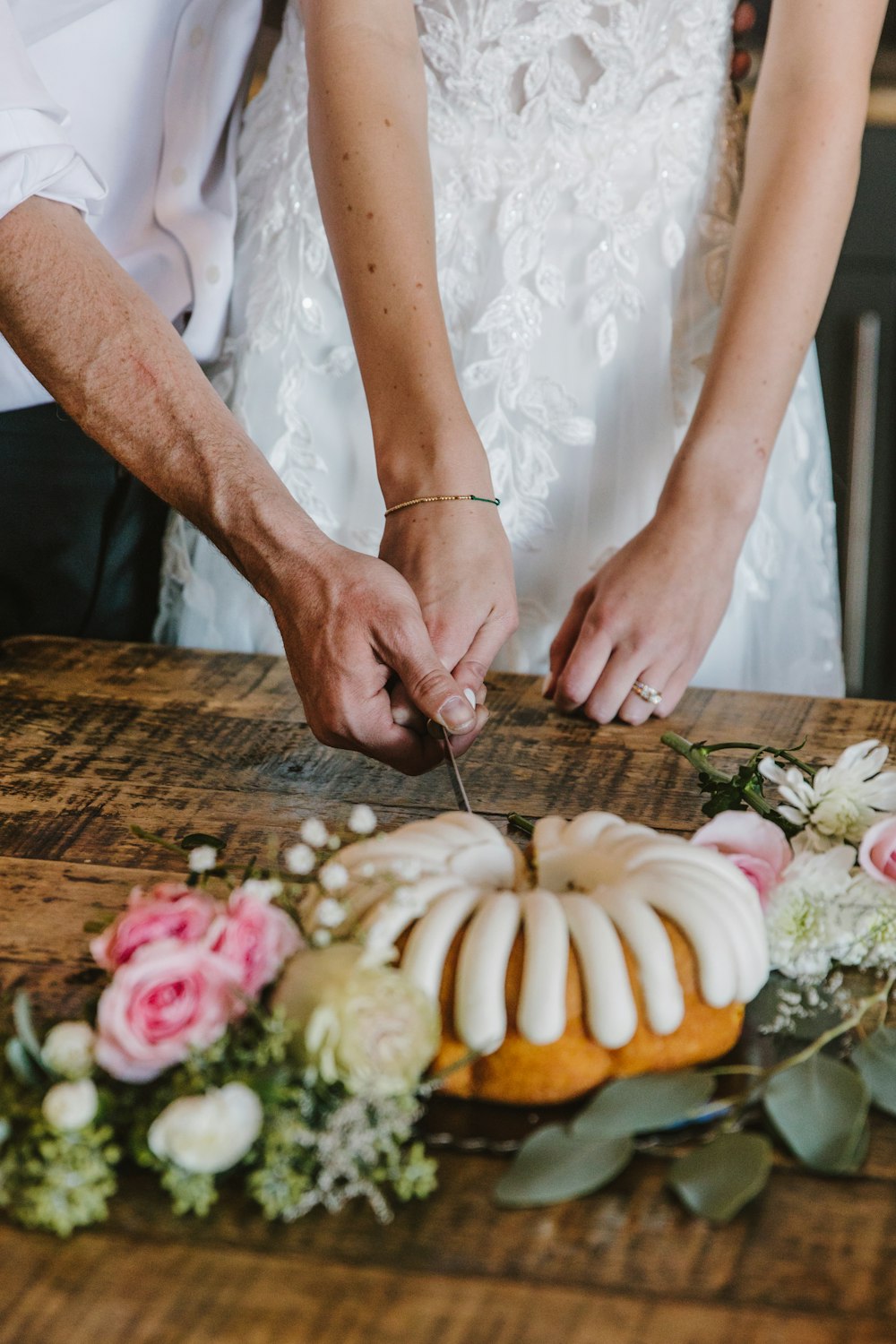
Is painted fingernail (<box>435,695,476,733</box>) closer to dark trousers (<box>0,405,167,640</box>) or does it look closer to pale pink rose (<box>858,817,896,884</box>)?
pale pink rose (<box>858,817,896,884</box>)

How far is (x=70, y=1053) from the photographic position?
1.62 feet

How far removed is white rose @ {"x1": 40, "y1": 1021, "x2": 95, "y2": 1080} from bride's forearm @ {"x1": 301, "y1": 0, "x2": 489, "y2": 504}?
22.0 inches

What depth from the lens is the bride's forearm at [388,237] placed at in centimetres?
97

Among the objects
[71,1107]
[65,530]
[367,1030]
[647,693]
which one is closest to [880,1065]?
[367,1030]

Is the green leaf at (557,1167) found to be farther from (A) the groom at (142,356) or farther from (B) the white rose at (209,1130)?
(A) the groom at (142,356)

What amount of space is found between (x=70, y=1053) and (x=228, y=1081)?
70mm

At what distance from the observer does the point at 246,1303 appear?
1.41ft

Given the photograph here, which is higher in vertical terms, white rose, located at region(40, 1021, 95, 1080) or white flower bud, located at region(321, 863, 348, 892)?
white flower bud, located at region(321, 863, 348, 892)

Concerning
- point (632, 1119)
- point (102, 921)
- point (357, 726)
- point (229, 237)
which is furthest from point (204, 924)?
point (229, 237)

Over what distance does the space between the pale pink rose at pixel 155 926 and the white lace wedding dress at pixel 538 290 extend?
0.71 m

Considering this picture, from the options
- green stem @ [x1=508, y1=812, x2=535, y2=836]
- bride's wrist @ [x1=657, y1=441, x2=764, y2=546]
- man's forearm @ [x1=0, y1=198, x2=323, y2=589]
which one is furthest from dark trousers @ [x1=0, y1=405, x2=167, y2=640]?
green stem @ [x1=508, y1=812, x2=535, y2=836]

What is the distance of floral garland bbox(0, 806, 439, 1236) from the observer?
0.46 m

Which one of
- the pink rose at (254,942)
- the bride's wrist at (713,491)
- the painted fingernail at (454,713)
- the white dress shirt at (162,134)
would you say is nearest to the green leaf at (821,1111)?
the pink rose at (254,942)

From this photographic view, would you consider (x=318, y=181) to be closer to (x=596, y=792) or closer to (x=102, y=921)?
(x=596, y=792)
